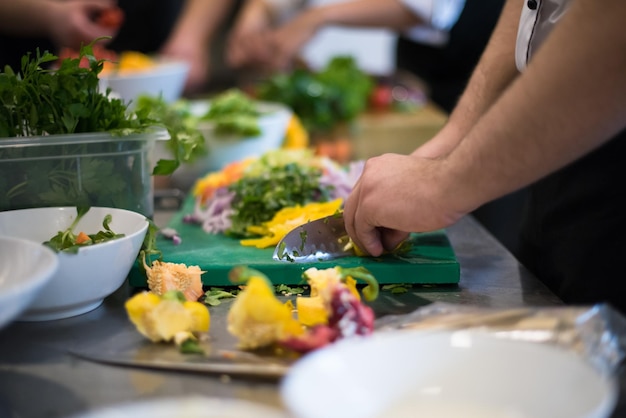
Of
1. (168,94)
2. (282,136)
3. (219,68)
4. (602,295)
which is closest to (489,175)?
(602,295)

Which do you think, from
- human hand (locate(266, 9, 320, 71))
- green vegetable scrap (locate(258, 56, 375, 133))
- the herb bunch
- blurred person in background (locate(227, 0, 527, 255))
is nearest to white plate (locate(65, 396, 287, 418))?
the herb bunch

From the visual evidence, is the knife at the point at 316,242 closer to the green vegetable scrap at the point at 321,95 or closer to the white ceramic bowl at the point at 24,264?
the white ceramic bowl at the point at 24,264

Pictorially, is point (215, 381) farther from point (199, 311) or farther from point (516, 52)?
point (516, 52)

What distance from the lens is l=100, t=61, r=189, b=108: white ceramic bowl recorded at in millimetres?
2633

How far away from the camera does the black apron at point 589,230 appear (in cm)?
154

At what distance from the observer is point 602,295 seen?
60.2 inches

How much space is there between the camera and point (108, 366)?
1080 mm

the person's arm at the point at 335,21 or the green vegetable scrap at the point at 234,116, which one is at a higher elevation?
the person's arm at the point at 335,21

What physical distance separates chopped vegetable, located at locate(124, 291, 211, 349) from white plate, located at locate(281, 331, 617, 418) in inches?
12.0

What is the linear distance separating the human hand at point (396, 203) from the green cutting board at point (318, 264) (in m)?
0.04

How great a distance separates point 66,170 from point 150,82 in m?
1.43

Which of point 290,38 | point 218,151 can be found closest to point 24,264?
point 218,151

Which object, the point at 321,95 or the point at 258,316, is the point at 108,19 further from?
the point at 258,316

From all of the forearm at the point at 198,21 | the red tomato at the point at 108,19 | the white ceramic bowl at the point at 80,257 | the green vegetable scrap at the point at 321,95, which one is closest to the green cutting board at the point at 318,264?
the white ceramic bowl at the point at 80,257
